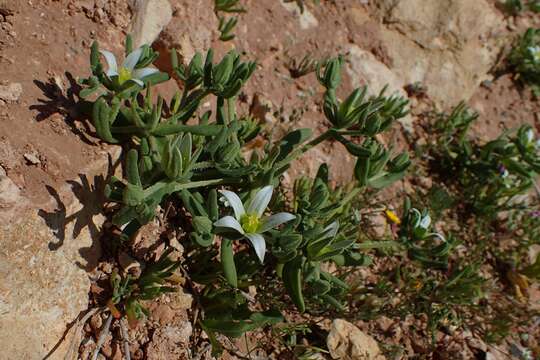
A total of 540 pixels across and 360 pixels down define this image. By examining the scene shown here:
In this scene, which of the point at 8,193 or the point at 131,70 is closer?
the point at 8,193

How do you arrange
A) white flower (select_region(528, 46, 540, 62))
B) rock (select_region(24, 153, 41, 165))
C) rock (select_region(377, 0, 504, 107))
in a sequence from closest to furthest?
rock (select_region(24, 153, 41, 165)), rock (select_region(377, 0, 504, 107)), white flower (select_region(528, 46, 540, 62))

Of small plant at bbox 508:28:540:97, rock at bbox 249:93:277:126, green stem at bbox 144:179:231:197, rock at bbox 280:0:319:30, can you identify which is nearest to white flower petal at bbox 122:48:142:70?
green stem at bbox 144:179:231:197

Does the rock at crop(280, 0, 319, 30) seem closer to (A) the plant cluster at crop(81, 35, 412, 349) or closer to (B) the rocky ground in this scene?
(B) the rocky ground

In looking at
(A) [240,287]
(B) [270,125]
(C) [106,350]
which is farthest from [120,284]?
(B) [270,125]

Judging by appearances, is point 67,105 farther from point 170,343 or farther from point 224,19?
point 224,19

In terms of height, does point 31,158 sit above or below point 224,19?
below

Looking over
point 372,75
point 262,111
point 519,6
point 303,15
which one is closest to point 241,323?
point 262,111
